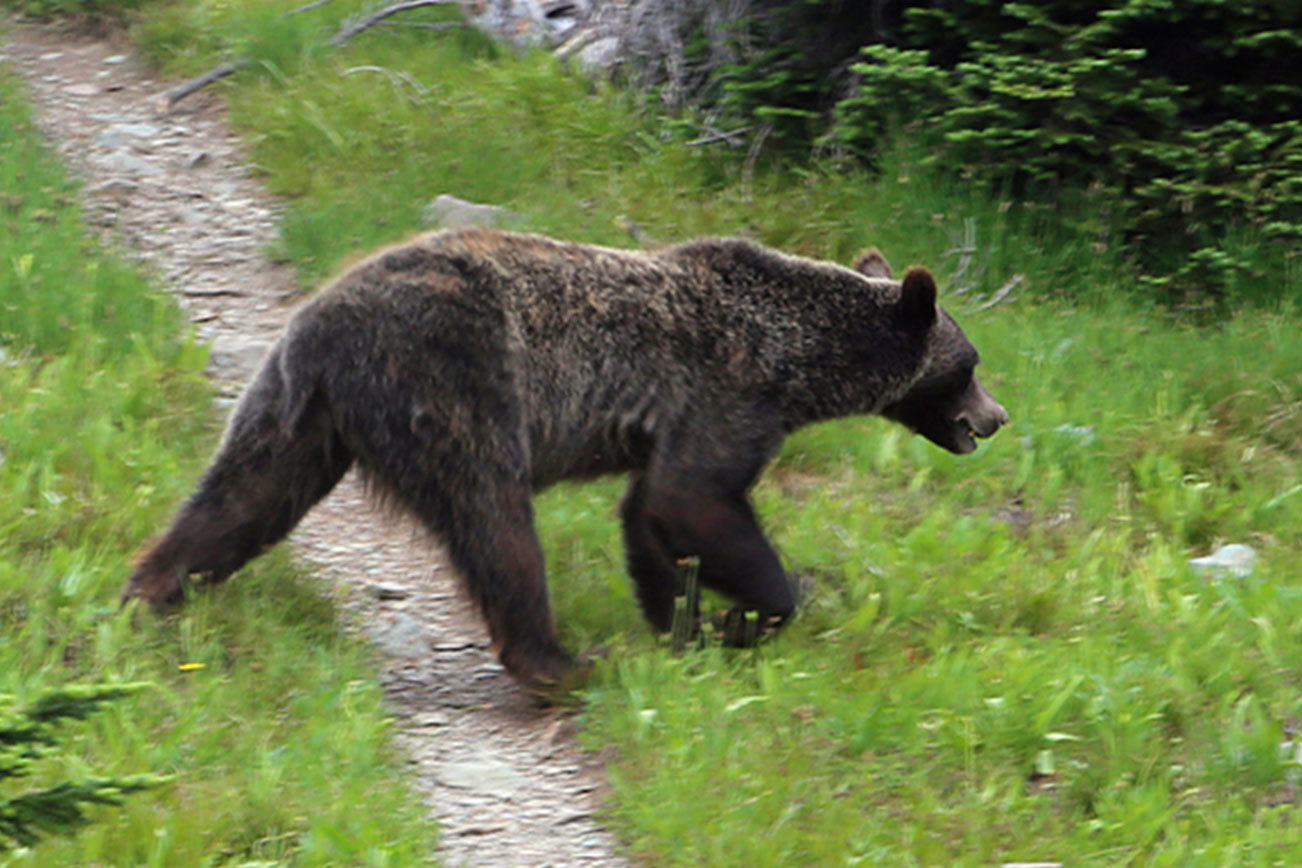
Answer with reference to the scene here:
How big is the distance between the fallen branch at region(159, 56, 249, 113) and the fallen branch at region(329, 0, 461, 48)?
69cm

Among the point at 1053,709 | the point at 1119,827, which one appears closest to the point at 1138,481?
the point at 1053,709

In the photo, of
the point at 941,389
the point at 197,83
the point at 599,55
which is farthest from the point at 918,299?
the point at 197,83

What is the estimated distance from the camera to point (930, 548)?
21.1 ft

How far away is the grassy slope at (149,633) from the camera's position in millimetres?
4266

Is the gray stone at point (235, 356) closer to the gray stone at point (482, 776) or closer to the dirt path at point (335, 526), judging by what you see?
the dirt path at point (335, 526)

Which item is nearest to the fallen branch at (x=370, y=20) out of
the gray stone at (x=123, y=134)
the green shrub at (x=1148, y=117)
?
the gray stone at (x=123, y=134)

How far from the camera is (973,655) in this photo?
5602mm

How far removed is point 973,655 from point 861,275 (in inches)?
71.2

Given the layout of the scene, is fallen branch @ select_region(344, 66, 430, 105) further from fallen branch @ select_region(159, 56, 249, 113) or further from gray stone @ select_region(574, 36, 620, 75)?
gray stone @ select_region(574, 36, 620, 75)

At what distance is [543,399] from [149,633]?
155 centimetres

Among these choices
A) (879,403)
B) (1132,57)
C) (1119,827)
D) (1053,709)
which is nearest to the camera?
(1119,827)

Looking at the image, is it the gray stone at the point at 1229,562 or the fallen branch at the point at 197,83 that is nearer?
the gray stone at the point at 1229,562

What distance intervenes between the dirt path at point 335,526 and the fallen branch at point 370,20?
1.01 meters

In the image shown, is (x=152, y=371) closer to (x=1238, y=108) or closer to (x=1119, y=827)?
(x=1119, y=827)
